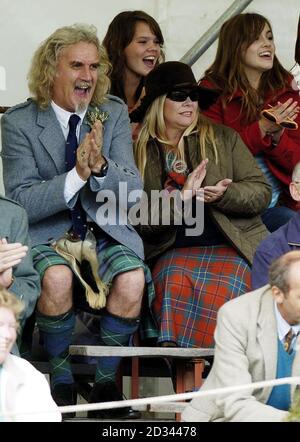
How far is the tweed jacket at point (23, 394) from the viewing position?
17.5 feet

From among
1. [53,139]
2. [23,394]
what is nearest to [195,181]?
[53,139]

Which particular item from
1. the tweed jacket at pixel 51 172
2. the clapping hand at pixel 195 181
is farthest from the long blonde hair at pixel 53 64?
the clapping hand at pixel 195 181

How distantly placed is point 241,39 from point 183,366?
1617mm

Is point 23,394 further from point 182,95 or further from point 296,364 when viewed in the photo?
point 182,95

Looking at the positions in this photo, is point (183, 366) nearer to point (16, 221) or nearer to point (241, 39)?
point (16, 221)

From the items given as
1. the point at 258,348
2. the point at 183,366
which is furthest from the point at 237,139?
the point at 258,348

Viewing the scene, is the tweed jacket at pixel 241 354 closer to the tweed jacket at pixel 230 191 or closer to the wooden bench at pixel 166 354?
the wooden bench at pixel 166 354

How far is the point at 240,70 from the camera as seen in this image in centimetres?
783

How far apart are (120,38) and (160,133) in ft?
2.20

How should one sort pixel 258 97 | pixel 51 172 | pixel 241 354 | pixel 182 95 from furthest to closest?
pixel 258 97, pixel 182 95, pixel 51 172, pixel 241 354

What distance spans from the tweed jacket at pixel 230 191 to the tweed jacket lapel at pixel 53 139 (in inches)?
16.9

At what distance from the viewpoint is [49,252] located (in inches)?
273

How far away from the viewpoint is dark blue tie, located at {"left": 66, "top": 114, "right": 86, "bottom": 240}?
706 centimetres
